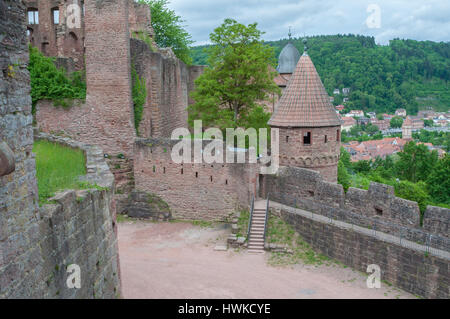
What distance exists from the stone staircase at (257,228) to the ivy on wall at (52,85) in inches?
336

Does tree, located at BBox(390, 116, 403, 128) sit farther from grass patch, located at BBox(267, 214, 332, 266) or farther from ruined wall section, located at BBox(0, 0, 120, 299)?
ruined wall section, located at BBox(0, 0, 120, 299)

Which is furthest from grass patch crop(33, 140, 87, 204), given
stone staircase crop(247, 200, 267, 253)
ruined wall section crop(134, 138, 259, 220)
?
stone staircase crop(247, 200, 267, 253)

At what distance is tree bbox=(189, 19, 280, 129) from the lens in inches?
873

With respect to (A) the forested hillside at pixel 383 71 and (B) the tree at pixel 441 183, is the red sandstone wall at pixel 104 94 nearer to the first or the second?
(B) the tree at pixel 441 183

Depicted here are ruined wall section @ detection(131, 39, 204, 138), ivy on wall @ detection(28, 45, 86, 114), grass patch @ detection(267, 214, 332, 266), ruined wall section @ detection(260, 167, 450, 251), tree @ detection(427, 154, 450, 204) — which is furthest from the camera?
tree @ detection(427, 154, 450, 204)

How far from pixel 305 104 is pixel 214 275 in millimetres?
8230

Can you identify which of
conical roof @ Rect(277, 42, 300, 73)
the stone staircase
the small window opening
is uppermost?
conical roof @ Rect(277, 42, 300, 73)

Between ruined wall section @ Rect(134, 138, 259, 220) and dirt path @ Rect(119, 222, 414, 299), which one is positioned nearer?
dirt path @ Rect(119, 222, 414, 299)

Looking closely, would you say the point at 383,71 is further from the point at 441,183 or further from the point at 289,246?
the point at 289,246

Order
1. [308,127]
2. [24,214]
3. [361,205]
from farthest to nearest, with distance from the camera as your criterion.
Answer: [308,127], [361,205], [24,214]

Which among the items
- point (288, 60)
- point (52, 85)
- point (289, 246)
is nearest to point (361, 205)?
point (289, 246)

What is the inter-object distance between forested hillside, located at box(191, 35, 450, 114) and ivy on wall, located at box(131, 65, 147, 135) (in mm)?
80250

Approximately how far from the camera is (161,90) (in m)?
22.4

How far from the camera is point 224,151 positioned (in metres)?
18.5
